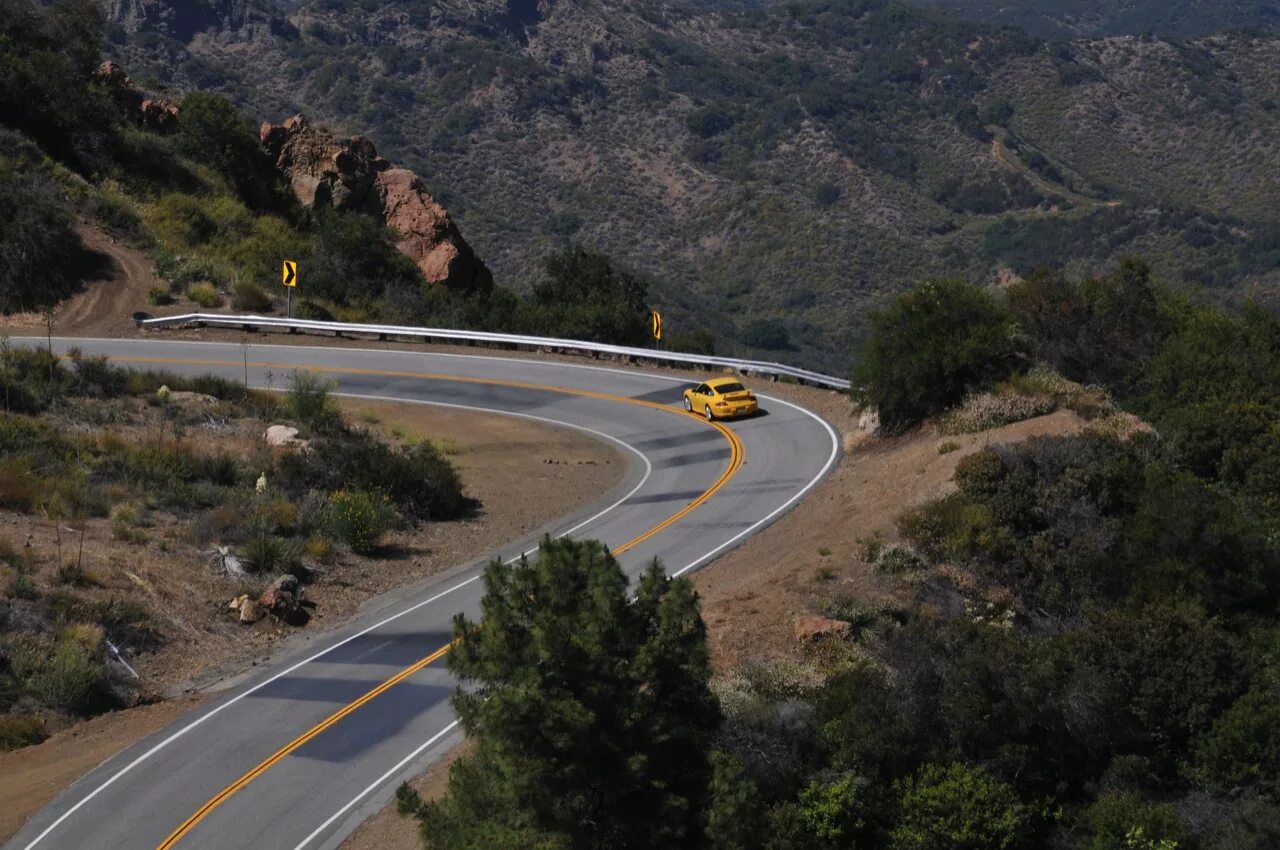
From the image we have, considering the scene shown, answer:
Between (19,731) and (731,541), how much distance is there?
43.2 feet

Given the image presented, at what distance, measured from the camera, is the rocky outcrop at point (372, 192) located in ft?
189

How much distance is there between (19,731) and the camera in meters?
19.3

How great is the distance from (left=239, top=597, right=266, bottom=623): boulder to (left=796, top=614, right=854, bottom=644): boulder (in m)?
8.58

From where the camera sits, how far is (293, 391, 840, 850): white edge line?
56.8 ft

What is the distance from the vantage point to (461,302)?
54375mm

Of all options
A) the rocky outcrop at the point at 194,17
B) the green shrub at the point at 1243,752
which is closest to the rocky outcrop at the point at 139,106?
the green shrub at the point at 1243,752

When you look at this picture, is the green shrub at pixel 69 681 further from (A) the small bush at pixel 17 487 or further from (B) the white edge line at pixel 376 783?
(A) the small bush at pixel 17 487

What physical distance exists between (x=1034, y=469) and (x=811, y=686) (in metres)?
9.14

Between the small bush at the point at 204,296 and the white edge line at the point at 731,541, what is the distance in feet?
63.8

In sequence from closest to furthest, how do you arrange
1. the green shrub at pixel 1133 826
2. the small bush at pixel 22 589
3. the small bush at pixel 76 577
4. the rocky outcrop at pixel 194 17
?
the green shrub at pixel 1133 826, the small bush at pixel 22 589, the small bush at pixel 76 577, the rocky outcrop at pixel 194 17

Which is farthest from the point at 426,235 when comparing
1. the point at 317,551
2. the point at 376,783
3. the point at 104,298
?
the point at 376,783

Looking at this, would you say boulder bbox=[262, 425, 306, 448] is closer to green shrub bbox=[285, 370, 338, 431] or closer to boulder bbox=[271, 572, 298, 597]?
green shrub bbox=[285, 370, 338, 431]

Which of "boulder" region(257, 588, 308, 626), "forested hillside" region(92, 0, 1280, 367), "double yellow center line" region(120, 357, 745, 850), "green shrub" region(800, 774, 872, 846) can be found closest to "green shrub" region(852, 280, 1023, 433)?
"double yellow center line" region(120, 357, 745, 850)

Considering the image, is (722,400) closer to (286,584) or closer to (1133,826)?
(286,584)
